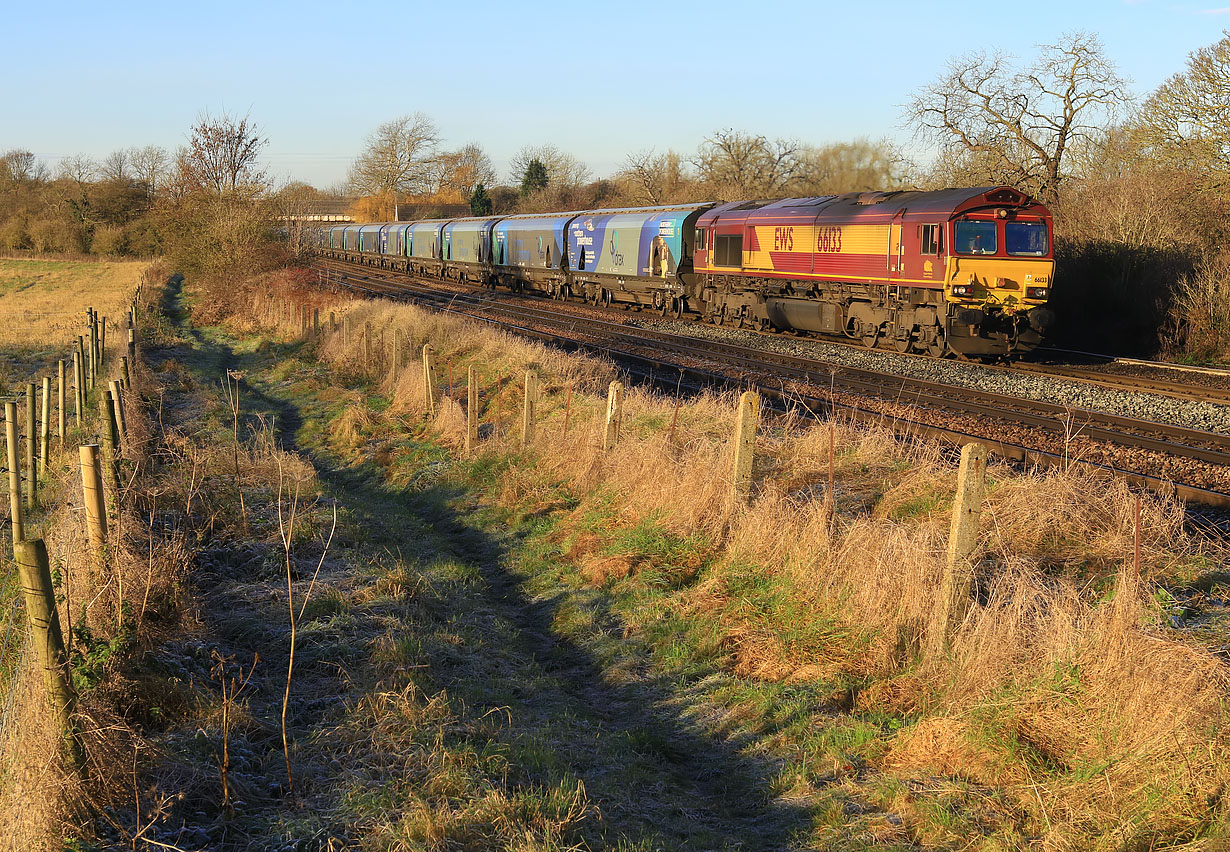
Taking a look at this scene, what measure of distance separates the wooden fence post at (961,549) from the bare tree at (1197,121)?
23401mm

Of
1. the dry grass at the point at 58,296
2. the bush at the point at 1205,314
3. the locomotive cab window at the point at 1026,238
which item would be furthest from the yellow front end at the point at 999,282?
the dry grass at the point at 58,296

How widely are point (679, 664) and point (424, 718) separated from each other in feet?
7.93

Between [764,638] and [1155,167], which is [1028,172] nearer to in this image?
[1155,167]

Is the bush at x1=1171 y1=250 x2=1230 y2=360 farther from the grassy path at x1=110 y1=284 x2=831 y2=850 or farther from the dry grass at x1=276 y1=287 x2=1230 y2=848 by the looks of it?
the grassy path at x1=110 y1=284 x2=831 y2=850

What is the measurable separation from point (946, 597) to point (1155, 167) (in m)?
25.9

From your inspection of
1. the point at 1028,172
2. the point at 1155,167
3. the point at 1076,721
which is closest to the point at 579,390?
the point at 1076,721

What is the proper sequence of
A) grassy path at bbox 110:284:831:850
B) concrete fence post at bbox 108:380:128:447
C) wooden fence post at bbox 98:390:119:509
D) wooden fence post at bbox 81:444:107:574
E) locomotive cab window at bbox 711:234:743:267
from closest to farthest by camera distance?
grassy path at bbox 110:284:831:850, wooden fence post at bbox 81:444:107:574, wooden fence post at bbox 98:390:119:509, concrete fence post at bbox 108:380:128:447, locomotive cab window at bbox 711:234:743:267

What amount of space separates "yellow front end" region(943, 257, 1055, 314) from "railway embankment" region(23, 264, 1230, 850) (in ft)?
30.1

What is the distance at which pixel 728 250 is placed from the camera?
26062 mm

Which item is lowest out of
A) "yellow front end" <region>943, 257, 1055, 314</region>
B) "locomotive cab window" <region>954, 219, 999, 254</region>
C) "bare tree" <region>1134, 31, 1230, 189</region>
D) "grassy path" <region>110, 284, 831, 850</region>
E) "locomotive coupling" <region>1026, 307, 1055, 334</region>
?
"grassy path" <region>110, 284, 831, 850</region>

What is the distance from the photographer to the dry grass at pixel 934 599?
4.68 meters

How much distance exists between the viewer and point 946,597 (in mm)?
6359

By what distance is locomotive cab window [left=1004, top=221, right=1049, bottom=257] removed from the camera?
19344 millimetres

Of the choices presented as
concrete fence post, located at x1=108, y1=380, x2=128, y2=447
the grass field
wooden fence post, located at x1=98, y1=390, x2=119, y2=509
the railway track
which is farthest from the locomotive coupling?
the grass field
